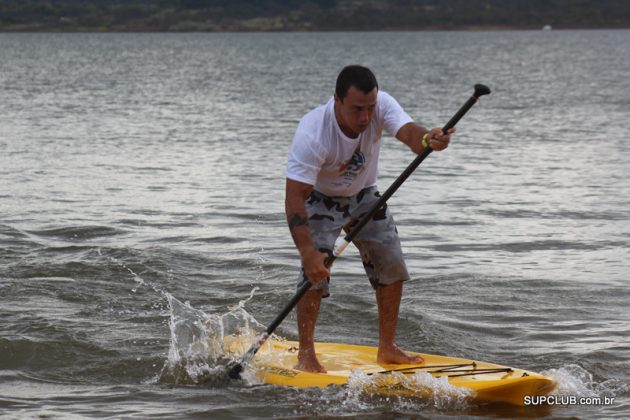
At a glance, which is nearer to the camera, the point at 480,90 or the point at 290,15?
the point at 480,90

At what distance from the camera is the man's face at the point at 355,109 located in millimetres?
7621

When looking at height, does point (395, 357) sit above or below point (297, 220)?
below

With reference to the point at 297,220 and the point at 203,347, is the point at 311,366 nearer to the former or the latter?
the point at 203,347

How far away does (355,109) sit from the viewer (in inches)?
302

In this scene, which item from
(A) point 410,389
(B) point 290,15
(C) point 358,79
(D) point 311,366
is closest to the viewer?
(C) point 358,79

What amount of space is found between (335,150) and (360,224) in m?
0.59

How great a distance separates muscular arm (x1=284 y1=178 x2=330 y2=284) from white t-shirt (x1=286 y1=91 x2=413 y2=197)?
0.07 m

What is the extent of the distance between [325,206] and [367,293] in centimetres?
358

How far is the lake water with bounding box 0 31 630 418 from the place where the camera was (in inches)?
347

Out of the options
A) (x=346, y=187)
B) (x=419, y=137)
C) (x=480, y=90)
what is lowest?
(x=346, y=187)

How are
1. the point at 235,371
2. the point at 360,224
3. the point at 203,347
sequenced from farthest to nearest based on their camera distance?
the point at 203,347 < the point at 235,371 < the point at 360,224

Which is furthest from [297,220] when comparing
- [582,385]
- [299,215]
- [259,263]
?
[259,263]

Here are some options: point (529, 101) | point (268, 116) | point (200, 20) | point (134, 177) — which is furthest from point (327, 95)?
point (200, 20)

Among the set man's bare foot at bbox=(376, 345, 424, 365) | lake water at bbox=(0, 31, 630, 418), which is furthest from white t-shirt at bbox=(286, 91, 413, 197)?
lake water at bbox=(0, 31, 630, 418)
